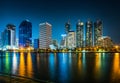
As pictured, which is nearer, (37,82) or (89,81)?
(37,82)

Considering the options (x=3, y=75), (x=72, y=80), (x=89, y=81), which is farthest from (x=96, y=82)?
(x=3, y=75)

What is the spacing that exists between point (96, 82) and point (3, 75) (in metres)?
16.0

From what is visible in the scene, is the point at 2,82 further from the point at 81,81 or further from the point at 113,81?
the point at 113,81

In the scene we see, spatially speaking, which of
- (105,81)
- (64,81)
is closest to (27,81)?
(64,81)

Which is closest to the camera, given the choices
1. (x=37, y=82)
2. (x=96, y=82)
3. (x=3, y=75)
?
(x=37, y=82)

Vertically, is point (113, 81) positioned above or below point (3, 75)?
below

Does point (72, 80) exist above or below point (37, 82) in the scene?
below

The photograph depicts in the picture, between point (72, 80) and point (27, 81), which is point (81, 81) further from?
point (27, 81)

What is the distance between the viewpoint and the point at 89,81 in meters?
31.1

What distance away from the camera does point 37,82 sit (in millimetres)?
15812

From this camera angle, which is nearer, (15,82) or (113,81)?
(15,82)

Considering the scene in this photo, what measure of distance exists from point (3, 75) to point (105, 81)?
58.2 ft

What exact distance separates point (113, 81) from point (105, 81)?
1187 millimetres

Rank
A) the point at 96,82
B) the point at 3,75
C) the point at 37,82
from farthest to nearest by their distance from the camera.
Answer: the point at 96,82, the point at 3,75, the point at 37,82
